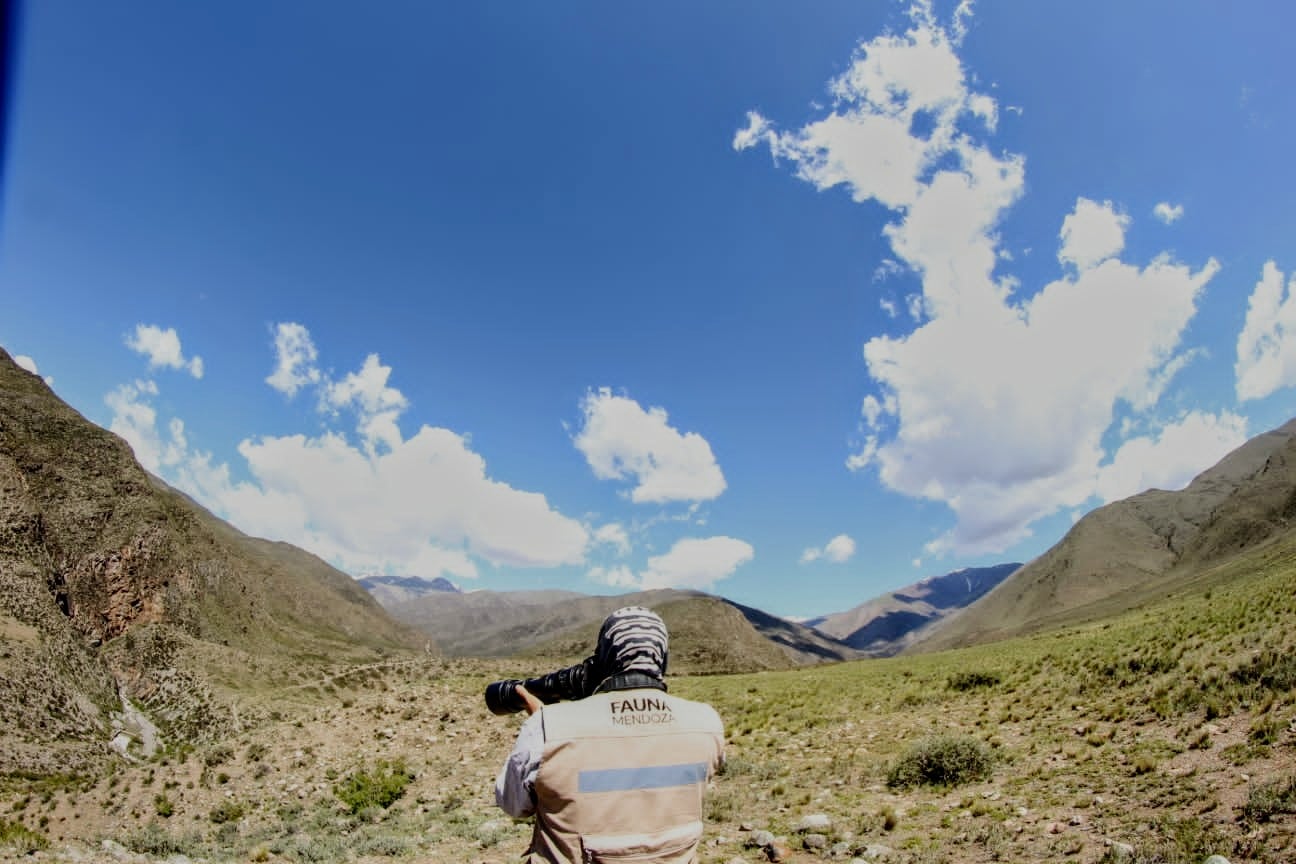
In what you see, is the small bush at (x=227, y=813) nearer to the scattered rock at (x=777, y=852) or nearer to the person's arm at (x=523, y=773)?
the scattered rock at (x=777, y=852)

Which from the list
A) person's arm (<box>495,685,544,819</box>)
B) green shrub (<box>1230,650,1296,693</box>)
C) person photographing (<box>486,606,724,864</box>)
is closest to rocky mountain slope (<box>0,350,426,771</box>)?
person's arm (<box>495,685,544,819</box>)

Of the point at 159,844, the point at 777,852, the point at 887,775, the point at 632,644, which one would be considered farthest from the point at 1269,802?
the point at 159,844

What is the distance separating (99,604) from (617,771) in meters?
96.0

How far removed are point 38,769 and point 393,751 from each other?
108 ft

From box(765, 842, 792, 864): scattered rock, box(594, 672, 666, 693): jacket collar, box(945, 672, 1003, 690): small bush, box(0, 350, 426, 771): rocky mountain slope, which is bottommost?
box(945, 672, 1003, 690): small bush

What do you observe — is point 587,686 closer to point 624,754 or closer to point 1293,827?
point 624,754

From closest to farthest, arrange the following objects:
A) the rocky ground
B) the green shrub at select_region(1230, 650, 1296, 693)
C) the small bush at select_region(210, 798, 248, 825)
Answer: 1. the rocky ground
2. the green shrub at select_region(1230, 650, 1296, 693)
3. the small bush at select_region(210, 798, 248, 825)

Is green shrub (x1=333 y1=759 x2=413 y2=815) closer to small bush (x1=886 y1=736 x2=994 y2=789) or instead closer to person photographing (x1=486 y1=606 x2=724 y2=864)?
small bush (x1=886 y1=736 x2=994 y2=789)

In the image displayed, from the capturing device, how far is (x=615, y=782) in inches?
115

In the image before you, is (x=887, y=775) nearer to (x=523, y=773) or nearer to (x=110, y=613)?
(x=523, y=773)

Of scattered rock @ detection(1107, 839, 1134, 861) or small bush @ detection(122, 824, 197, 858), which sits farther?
small bush @ detection(122, 824, 197, 858)

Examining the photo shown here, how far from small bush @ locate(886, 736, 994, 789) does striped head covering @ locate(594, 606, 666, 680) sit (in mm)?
12827

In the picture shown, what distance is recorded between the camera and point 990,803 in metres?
11.1

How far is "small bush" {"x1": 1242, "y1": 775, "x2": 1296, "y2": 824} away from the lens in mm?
8039
